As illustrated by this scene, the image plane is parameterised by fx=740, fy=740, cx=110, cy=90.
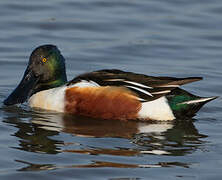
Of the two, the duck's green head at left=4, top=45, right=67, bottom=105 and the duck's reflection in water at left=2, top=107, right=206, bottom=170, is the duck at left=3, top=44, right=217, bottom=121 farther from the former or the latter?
the duck's green head at left=4, top=45, right=67, bottom=105

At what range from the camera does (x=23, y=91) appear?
8953mm

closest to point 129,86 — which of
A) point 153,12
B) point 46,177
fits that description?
point 46,177

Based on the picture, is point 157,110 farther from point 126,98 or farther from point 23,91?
point 23,91

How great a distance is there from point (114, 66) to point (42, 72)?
5.98 ft

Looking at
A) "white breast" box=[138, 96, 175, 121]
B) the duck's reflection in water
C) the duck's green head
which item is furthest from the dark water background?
the duck's green head

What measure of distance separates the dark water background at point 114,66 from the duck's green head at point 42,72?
0.87 feet

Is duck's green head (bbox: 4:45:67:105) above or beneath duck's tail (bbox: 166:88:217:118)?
above

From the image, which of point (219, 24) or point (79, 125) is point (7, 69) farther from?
point (219, 24)

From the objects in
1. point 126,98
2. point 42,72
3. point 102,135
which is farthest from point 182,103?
point 42,72

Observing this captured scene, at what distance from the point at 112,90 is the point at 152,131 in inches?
29.4

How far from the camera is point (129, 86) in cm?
845

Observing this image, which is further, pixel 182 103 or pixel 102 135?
pixel 182 103

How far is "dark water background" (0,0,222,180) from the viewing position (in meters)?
6.58

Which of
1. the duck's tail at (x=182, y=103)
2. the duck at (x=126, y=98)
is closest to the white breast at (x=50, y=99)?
the duck at (x=126, y=98)
